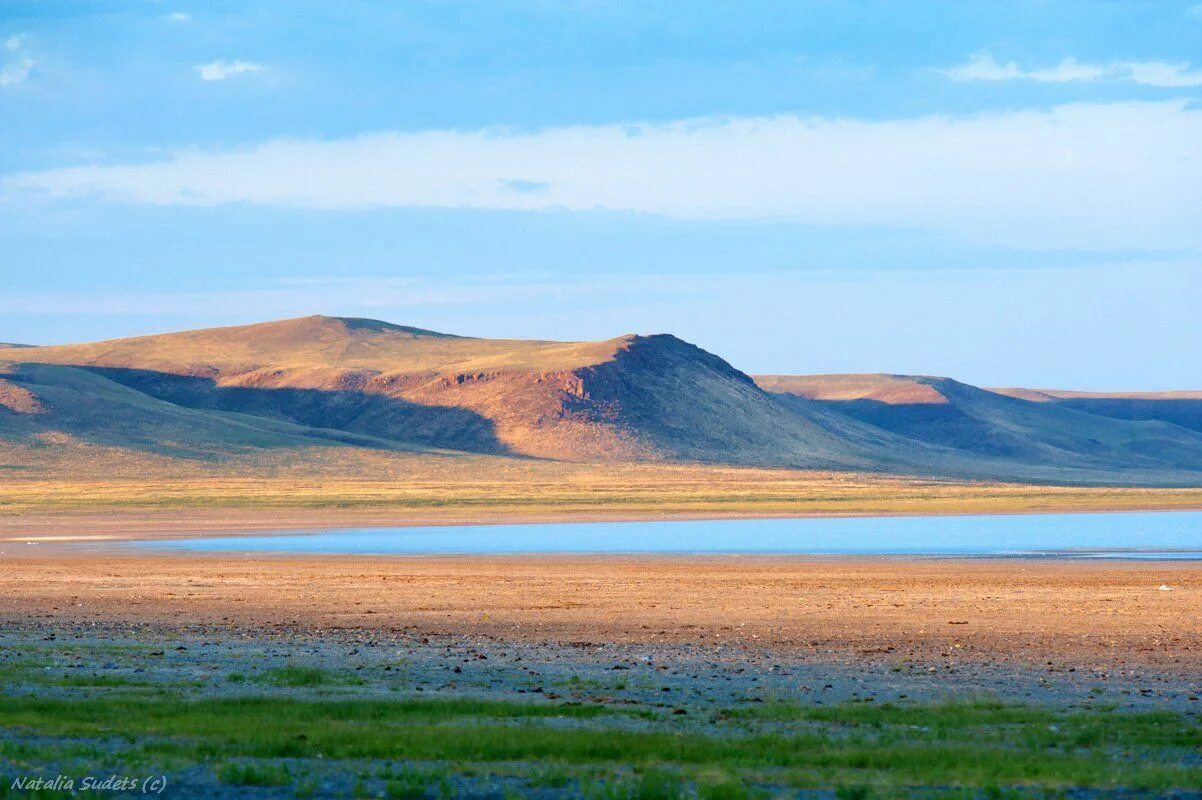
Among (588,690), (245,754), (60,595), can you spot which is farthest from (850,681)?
(60,595)

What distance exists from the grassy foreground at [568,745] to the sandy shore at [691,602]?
5458 mm

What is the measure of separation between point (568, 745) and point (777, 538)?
1693 inches

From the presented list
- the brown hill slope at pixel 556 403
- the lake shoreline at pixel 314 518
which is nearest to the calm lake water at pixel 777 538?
the lake shoreline at pixel 314 518

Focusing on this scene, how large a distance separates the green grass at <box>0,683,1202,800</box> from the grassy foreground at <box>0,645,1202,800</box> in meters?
0.03

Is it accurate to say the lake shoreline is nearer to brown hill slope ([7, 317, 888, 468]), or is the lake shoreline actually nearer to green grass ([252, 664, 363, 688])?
green grass ([252, 664, 363, 688])

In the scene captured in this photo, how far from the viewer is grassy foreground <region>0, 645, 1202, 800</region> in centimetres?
1170

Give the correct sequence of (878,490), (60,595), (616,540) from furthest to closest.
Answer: (878,490)
(616,540)
(60,595)

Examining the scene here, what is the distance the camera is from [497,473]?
123875mm

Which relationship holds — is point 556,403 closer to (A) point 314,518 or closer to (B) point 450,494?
(B) point 450,494

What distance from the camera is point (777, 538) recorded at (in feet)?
183

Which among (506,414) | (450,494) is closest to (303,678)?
(450,494)

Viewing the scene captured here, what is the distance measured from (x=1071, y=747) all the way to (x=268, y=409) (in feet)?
583

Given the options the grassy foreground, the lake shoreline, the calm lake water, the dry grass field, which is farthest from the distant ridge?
the grassy foreground

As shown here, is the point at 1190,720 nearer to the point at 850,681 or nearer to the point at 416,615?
the point at 850,681
